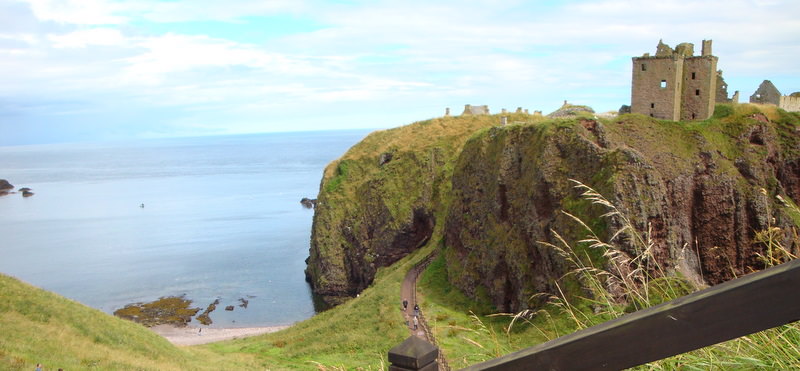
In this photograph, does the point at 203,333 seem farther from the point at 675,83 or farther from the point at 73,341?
the point at 675,83

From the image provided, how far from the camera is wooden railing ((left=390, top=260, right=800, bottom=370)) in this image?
122 inches

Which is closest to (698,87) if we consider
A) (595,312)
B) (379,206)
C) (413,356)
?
(595,312)

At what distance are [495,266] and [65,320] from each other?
88.9ft

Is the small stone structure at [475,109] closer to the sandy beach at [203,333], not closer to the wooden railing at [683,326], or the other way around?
the sandy beach at [203,333]

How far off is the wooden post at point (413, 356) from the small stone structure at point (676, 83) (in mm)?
42254

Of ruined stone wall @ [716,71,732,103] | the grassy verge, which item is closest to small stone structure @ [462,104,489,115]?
the grassy verge

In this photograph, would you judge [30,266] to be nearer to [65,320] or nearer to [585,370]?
[65,320]

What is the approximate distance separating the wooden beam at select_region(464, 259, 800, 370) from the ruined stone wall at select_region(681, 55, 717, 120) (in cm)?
4432

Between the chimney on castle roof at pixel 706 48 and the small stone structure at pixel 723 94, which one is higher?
the chimney on castle roof at pixel 706 48

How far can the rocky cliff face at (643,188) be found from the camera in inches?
1396

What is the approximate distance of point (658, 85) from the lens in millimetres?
42219

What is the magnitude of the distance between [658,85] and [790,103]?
13.3 m

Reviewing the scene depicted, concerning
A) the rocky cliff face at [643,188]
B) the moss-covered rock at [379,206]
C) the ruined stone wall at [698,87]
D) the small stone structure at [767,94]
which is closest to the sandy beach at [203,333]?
the moss-covered rock at [379,206]

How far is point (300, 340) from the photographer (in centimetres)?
4303
